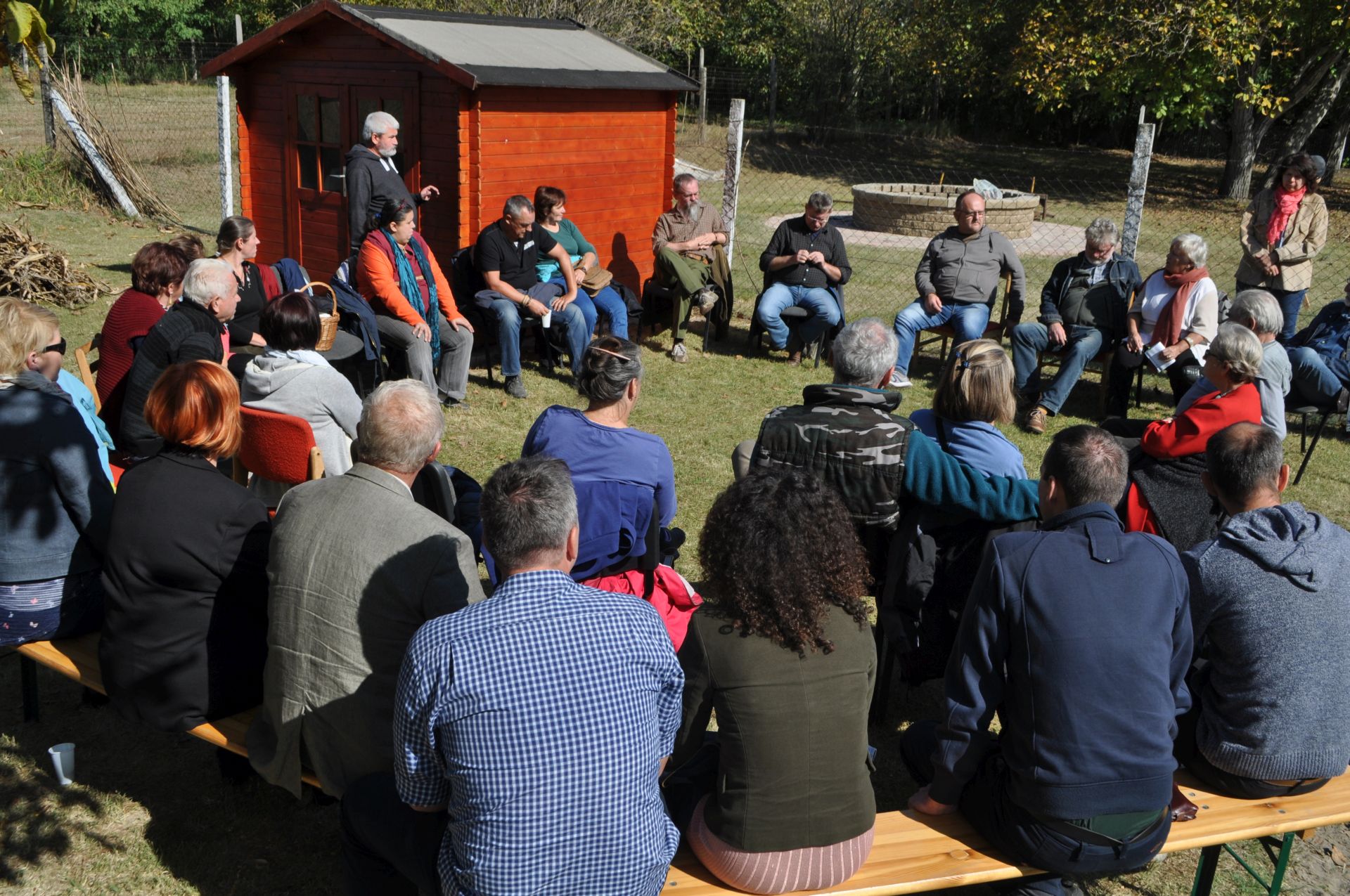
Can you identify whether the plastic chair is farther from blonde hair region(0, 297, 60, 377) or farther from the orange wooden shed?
the orange wooden shed

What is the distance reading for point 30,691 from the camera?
3.85m

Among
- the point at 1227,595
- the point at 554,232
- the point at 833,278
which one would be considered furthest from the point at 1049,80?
the point at 1227,595

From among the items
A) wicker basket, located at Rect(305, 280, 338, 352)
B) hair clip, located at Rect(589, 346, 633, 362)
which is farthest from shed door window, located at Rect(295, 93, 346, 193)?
hair clip, located at Rect(589, 346, 633, 362)

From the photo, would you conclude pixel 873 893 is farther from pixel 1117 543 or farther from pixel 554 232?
pixel 554 232

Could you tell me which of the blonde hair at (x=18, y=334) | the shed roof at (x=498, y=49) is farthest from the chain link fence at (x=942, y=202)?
the blonde hair at (x=18, y=334)

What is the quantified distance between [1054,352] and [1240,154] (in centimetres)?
1574

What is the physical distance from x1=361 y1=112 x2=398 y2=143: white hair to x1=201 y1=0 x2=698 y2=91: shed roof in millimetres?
566

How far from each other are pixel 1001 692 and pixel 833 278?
20.5ft

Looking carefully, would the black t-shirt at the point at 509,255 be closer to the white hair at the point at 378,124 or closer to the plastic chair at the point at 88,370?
the white hair at the point at 378,124

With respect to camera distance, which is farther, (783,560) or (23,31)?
(783,560)

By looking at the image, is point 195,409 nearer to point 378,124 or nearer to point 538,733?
point 538,733

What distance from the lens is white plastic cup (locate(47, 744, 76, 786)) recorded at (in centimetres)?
351

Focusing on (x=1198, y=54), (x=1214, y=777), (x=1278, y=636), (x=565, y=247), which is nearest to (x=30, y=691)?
(x=1214, y=777)

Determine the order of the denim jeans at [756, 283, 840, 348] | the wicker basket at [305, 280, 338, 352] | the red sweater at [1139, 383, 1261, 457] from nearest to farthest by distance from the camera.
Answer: the red sweater at [1139, 383, 1261, 457] < the wicker basket at [305, 280, 338, 352] < the denim jeans at [756, 283, 840, 348]
